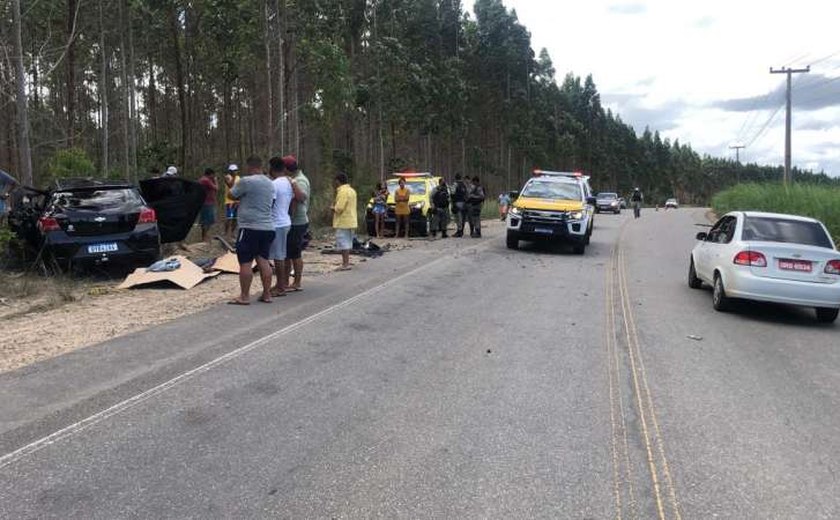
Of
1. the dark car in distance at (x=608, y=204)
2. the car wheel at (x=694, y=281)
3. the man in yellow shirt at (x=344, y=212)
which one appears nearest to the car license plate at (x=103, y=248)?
the man in yellow shirt at (x=344, y=212)

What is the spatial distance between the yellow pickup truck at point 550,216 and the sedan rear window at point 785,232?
22.4ft

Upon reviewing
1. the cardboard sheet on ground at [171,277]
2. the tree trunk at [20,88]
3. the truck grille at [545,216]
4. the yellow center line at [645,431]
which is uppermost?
the tree trunk at [20,88]

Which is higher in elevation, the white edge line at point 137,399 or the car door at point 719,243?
the car door at point 719,243

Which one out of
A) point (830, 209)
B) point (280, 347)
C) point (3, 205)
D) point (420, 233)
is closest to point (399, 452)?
point (280, 347)

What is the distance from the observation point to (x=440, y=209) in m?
22.1

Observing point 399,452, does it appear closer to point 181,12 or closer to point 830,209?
point 830,209

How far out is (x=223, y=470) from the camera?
427 cm

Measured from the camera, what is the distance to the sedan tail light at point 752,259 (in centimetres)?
991

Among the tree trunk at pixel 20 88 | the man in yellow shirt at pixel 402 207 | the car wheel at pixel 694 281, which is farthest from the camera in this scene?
the man in yellow shirt at pixel 402 207

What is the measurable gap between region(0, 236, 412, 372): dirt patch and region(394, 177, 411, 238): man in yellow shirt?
8922mm

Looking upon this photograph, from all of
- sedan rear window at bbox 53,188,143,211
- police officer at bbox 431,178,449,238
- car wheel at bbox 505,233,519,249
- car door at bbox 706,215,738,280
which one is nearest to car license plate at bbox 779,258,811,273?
car door at bbox 706,215,738,280

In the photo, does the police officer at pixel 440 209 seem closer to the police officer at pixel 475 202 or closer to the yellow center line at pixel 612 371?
the police officer at pixel 475 202

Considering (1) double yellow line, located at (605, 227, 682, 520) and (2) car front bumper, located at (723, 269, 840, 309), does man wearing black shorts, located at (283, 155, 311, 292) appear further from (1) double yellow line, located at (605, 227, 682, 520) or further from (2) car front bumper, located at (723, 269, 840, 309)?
(2) car front bumper, located at (723, 269, 840, 309)

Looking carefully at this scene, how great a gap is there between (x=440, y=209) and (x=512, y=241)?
3.96m
